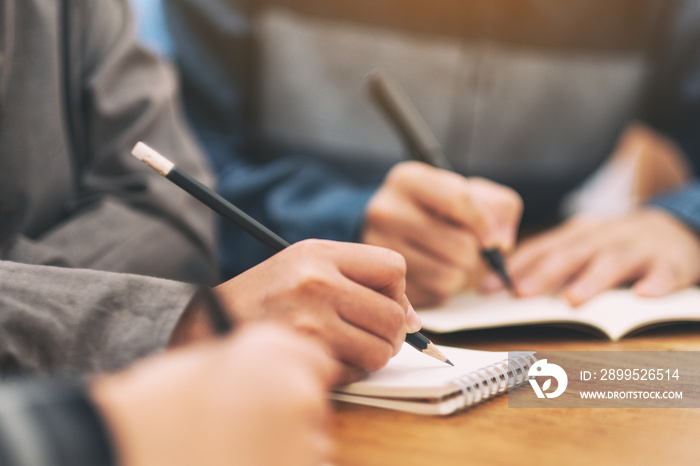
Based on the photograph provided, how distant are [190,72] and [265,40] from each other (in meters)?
0.12

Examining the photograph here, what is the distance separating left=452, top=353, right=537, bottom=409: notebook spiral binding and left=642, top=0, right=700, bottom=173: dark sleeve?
2.52ft

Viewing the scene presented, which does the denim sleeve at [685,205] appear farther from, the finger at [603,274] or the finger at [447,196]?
the finger at [447,196]

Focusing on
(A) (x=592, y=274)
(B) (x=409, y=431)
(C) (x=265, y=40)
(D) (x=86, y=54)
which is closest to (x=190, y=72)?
(C) (x=265, y=40)

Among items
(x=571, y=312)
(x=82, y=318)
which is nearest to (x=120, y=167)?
(x=82, y=318)

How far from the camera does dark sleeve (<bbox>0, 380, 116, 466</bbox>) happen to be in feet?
0.61

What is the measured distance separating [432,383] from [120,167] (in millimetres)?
372

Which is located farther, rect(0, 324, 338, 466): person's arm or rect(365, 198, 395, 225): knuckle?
rect(365, 198, 395, 225): knuckle

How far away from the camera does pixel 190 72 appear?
84 cm

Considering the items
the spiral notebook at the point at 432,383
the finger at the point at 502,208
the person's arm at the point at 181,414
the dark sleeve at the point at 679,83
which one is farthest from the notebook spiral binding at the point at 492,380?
the dark sleeve at the point at 679,83

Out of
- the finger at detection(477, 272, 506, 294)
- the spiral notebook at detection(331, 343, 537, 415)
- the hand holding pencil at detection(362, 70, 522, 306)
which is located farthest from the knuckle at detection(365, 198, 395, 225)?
the spiral notebook at detection(331, 343, 537, 415)

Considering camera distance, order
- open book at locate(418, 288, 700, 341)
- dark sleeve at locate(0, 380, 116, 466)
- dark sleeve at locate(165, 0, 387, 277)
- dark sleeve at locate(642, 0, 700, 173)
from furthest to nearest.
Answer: dark sleeve at locate(642, 0, 700, 173), dark sleeve at locate(165, 0, 387, 277), open book at locate(418, 288, 700, 341), dark sleeve at locate(0, 380, 116, 466)

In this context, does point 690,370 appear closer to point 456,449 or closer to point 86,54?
point 456,449

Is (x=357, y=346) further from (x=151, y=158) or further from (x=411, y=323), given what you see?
(x=151, y=158)

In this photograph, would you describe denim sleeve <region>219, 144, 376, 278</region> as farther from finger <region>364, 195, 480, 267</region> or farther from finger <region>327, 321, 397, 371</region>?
finger <region>327, 321, 397, 371</region>
